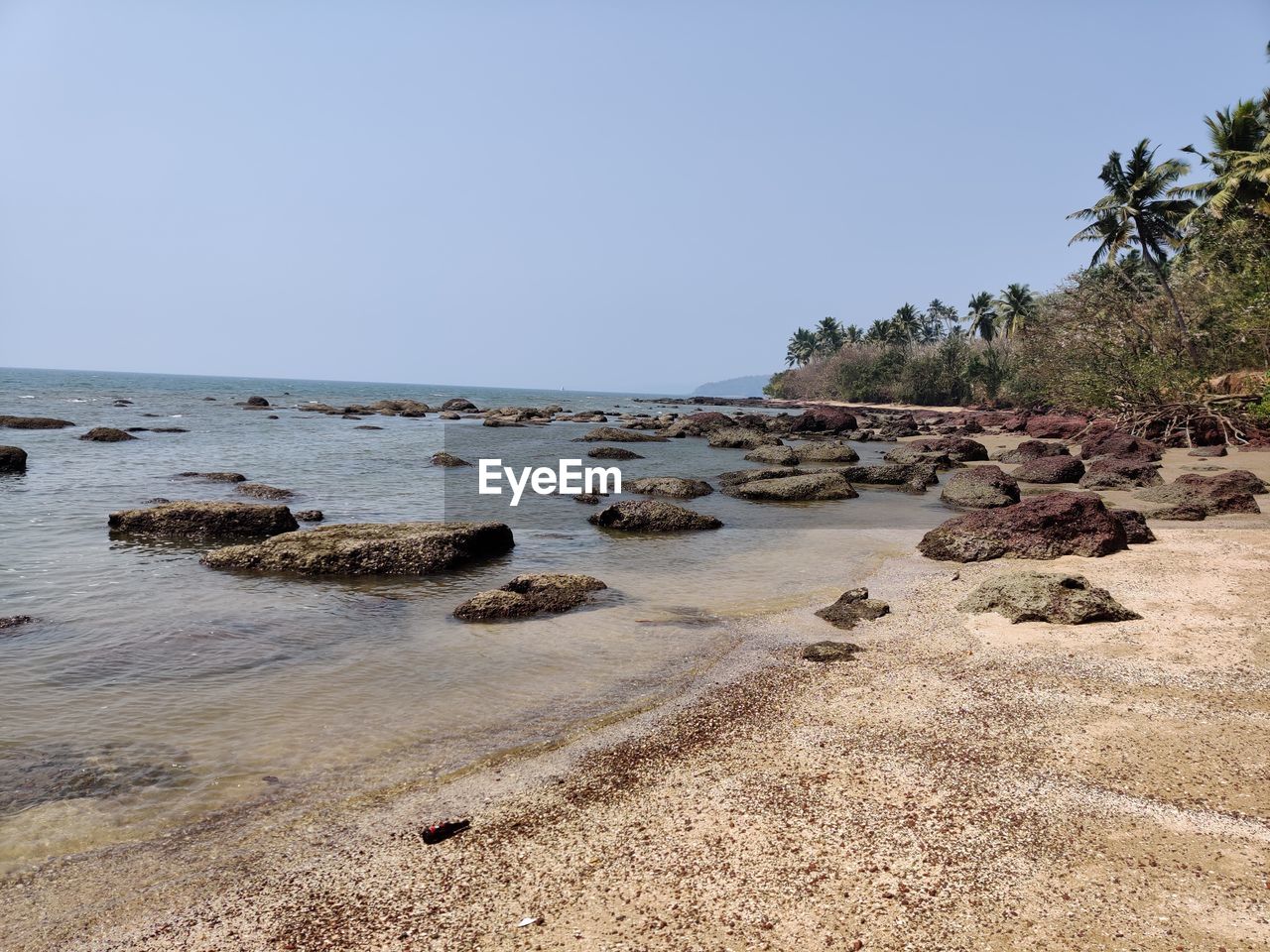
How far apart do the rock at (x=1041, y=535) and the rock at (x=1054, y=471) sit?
12.0 m

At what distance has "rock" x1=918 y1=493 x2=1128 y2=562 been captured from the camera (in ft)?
39.5

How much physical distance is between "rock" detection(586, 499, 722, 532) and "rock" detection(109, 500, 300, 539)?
22.7 feet

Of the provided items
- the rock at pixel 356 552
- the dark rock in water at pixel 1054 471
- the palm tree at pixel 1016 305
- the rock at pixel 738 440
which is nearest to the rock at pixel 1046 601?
the rock at pixel 356 552

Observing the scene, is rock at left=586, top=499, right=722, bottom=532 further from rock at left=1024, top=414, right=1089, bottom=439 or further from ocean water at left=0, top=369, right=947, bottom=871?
rock at left=1024, top=414, right=1089, bottom=439

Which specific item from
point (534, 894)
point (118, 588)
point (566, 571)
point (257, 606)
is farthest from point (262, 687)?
point (566, 571)

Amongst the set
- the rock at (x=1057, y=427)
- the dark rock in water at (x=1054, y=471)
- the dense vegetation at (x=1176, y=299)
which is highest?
the dense vegetation at (x=1176, y=299)

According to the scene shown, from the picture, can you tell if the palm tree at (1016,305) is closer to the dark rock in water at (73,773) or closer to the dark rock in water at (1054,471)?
the dark rock in water at (1054,471)

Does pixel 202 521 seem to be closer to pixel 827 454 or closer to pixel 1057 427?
pixel 827 454

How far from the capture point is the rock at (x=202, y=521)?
46.9 ft

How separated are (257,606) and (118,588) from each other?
253 centimetres

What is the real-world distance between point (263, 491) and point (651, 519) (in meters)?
11.2

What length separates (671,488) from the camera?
2222cm

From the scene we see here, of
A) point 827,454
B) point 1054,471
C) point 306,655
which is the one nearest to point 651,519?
point 306,655

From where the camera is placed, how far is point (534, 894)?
394cm
